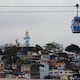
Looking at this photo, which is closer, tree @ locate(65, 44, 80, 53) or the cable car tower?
the cable car tower

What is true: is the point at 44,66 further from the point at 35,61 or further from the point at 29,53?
the point at 29,53

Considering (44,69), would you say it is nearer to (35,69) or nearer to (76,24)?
(35,69)

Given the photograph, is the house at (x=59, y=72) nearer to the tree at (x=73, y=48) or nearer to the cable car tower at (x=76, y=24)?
the tree at (x=73, y=48)

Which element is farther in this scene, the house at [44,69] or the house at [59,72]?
the house at [44,69]

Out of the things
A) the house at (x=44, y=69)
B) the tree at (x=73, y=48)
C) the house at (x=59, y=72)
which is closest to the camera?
the house at (x=59, y=72)

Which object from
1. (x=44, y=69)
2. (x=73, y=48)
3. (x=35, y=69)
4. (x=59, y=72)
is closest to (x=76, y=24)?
(x=44, y=69)

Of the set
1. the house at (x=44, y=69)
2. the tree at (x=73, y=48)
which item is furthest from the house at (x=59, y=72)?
the tree at (x=73, y=48)

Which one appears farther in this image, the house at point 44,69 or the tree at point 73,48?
the tree at point 73,48

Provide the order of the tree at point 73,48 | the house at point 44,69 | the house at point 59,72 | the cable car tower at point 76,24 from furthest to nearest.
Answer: the tree at point 73,48
the house at point 44,69
the house at point 59,72
the cable car tower at point 76,24

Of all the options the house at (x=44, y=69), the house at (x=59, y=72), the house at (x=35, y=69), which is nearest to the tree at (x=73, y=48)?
the house at (x=44, y=69)

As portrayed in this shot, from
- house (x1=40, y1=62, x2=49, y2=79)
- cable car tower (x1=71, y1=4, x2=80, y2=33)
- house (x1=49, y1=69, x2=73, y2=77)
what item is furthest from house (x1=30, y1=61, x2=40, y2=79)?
cable car tower (x1=71, y1=4, x2=80, y2=33)

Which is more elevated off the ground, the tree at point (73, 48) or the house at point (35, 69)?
the tree at point (73, 48)

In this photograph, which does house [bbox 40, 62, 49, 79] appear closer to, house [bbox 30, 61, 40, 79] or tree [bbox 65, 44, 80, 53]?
house [bbox 30, 61, 40, 79]

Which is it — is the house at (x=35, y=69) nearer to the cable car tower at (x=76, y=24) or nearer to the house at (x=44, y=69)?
the house at (x=44, y=69)
